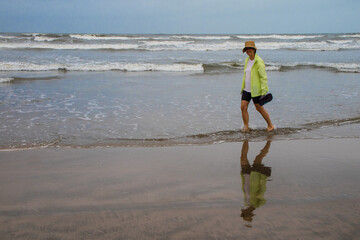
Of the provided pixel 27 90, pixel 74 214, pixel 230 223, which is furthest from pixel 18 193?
pixel 27 90

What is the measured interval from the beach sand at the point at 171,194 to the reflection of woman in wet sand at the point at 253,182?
5 centimetres

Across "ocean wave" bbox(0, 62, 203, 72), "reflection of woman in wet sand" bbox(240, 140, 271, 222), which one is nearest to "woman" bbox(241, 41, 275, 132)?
"reflection of woman in wet sand" bbox(240, 140, 271, 222)

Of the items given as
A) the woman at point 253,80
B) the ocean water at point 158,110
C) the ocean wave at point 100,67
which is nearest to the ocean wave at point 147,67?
the ocean wave at point 100,67

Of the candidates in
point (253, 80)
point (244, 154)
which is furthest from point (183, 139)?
point (253, 80)

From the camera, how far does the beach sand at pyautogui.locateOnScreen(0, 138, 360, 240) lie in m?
2.78

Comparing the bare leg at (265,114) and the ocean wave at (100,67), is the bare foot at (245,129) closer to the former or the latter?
the bare leg at (265,114)

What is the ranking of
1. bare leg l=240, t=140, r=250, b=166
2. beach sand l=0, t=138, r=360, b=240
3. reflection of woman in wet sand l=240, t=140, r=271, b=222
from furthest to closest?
bare leg l=240, t=140, r=250, b=166, reflection of woman in wet sand l=240, t=140, r=271, b=222, beach sand l=0, t=138, r=360, b=240

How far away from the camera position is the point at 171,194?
3490mm

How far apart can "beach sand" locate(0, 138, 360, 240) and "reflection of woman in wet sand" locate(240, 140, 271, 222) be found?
5cm

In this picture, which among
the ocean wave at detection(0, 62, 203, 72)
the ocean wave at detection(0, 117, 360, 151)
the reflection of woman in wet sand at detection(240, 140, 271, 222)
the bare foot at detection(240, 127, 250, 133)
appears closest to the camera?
the reflection of woman in wet sand at detection(240, 140, 271, 222)

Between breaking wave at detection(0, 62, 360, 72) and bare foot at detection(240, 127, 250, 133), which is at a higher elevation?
breaking wave at detection(0, 62, 360, 72)

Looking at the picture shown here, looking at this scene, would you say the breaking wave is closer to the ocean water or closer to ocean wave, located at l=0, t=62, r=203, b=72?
ocean wave, located at l=0, t=62, r=203, b=72

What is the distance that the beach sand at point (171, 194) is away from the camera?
278 cm

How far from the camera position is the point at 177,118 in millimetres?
7469
